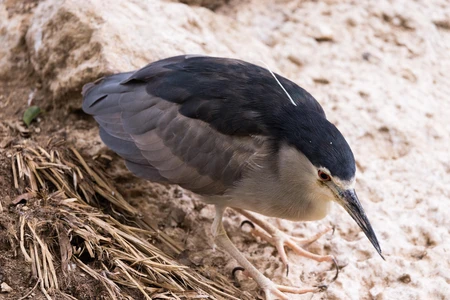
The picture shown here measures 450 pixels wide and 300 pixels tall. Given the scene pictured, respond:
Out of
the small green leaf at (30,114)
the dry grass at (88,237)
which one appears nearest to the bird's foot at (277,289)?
the dry grass at (88,237)

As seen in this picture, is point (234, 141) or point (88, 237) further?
point (234, 141)

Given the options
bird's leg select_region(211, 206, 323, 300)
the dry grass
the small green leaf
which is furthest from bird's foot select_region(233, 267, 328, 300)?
the small green leaf

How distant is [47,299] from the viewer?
2879mm

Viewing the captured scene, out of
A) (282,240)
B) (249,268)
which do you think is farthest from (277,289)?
(282,240)

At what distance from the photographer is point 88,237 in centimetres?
325

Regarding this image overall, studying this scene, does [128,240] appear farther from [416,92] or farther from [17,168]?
[416,92]

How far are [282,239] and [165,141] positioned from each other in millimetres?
1007

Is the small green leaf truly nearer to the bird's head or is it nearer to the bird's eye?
the bird's head

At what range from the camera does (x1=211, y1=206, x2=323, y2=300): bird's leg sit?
3.50m

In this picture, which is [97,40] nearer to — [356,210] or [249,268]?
[249,268]

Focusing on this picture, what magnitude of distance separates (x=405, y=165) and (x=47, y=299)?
2615 mm

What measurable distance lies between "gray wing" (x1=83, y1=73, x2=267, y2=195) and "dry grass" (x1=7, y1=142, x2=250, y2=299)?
1.05 feet

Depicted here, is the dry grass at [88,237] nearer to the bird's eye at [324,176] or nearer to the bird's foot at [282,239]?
the bird's foot at [282,239]

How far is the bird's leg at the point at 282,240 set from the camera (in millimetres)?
3760
